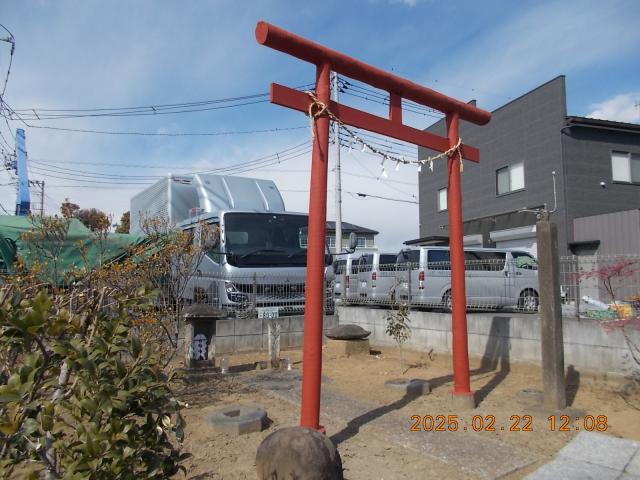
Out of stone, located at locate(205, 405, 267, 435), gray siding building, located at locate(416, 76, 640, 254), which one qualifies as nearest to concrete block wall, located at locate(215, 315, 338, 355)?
stone, located at locate(205, 405, 267, 435)

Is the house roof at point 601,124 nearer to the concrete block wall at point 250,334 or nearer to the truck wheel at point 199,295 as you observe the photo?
the concrete block wall at point 250,334

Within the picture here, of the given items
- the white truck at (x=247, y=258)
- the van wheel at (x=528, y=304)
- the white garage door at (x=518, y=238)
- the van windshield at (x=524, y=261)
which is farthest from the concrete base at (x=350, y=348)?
the white garage door at (x=518, y=238)

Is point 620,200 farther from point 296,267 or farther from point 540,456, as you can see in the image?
point 540,456

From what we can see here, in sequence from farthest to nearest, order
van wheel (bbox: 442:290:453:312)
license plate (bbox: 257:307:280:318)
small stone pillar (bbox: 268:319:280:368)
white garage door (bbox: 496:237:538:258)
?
white garage door (bbox: 496:237:538:258) < van wheel (bbox: 442:290:453:312) < license plate (bbox: 257:307:280:318) < small stone pillar (bbox: 268:319:280:368)

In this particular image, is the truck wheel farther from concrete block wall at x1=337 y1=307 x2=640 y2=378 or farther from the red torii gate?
the red torii gate

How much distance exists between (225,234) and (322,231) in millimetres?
5411

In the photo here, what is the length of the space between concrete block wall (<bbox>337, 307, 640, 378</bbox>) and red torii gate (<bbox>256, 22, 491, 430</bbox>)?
219 centimetres

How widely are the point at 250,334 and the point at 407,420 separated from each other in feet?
16.3

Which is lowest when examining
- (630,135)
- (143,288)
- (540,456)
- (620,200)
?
(540,456)

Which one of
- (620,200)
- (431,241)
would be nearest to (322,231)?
(620,200)

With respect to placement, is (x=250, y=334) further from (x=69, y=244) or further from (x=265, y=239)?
(x=69, y=244)

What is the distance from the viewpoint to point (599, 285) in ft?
24.4

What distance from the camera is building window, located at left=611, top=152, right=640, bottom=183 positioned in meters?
18.9

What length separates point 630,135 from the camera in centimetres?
1906
